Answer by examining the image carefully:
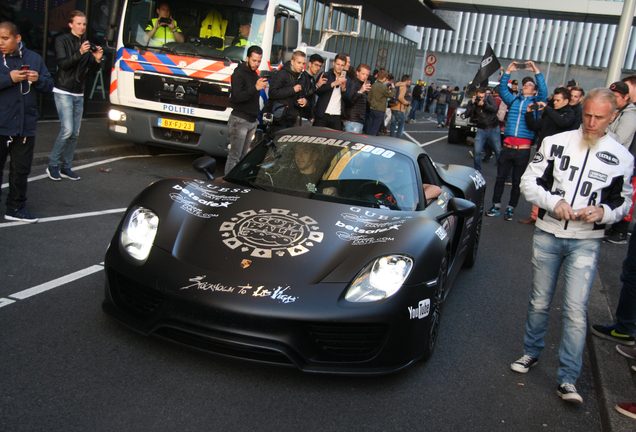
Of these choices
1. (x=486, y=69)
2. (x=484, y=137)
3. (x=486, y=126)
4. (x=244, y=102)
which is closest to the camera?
(x=244, y=102)

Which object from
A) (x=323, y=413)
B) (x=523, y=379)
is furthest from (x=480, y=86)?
(x=323, y=413)

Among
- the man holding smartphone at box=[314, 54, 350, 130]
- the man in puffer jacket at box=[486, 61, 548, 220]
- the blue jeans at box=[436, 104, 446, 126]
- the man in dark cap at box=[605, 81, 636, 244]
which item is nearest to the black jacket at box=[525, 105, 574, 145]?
the man in puffer jacket at box=[486, 61, 548, 220]

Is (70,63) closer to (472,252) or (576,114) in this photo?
(472,252)

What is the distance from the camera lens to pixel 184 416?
2.71 metres

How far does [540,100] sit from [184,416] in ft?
26.3

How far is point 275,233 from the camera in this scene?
3.48m

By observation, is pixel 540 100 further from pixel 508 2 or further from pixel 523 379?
pixel 508 2

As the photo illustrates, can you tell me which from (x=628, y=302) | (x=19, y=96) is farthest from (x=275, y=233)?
(x=19, y=96)

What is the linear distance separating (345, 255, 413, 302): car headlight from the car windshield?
2.78 feet

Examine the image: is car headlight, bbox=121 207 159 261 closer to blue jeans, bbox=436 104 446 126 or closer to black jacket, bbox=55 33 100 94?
black jacket, bbox=55 33 100 94

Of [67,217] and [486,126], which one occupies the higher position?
[486,126]

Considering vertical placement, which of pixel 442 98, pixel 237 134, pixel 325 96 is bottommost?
pixel 237 134

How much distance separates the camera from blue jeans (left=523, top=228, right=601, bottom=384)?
11.2 ft

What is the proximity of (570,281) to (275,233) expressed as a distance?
1.75 meters
